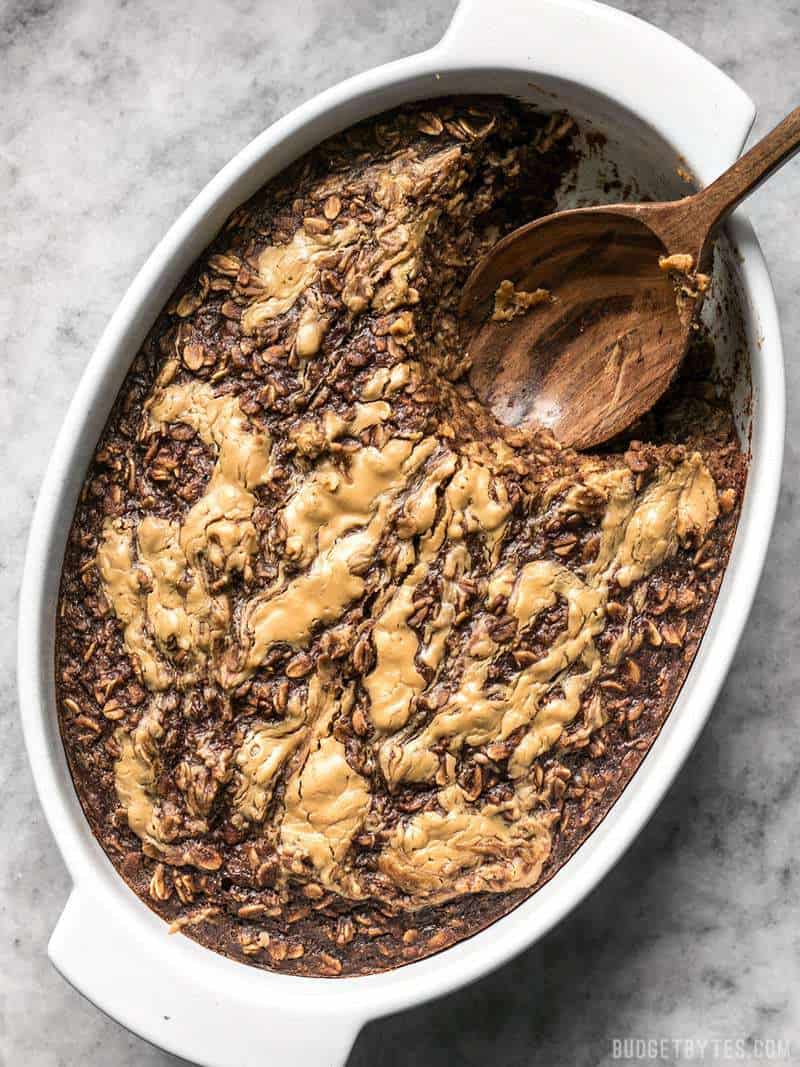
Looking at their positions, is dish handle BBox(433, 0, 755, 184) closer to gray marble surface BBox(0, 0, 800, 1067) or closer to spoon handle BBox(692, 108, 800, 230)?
spoon handle BBox(692, 108, 800, 230)

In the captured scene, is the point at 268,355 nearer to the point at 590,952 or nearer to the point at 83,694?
the point at 83,694

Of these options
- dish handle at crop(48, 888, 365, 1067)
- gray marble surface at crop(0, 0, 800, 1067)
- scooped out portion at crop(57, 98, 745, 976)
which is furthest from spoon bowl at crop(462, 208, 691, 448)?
dish handle at crop(48, 888, 365, 1067)

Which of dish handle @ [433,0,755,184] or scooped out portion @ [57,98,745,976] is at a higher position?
dish handle @ [433,0,755,184]

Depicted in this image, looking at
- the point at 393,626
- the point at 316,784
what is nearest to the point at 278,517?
the point at 393,626

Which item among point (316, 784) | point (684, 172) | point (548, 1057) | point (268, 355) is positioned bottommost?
point (548, 1057)

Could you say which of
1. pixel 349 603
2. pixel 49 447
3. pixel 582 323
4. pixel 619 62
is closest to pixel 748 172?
pixel 619 62

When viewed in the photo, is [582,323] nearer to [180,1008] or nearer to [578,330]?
[578,330]
